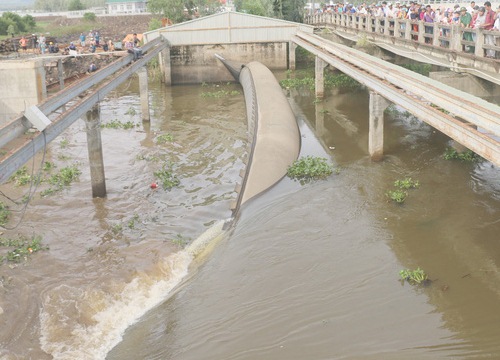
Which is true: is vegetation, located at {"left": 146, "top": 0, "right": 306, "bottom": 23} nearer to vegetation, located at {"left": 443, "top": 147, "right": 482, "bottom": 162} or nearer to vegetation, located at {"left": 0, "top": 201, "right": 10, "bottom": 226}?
vegetation, located at {"left": 443, "top": 147, "right": 482, "bottom": 162}

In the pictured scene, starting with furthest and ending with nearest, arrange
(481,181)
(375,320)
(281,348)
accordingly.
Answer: (481,181) < (375,320) < (281,348)

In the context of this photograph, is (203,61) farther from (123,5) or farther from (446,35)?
(123,5)

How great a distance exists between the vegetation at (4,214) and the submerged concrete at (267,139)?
525cm

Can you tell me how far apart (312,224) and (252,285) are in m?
2.78

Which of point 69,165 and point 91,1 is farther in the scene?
point 91,1

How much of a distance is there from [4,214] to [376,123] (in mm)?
9252

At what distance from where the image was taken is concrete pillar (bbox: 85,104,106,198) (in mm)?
13797

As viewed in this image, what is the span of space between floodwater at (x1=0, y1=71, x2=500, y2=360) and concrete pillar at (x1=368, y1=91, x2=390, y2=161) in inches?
12.1

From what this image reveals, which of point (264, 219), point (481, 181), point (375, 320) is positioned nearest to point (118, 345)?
point (375, 320)

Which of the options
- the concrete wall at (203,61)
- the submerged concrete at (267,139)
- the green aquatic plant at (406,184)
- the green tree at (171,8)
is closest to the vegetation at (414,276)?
the green aquatic plant at (406,184)

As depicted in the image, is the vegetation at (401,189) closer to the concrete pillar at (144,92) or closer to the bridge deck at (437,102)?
the bridge deck at (437,102)

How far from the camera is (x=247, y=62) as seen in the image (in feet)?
109

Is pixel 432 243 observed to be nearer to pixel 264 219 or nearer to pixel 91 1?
pixel 264 219

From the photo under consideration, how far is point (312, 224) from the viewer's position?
11.7 m
